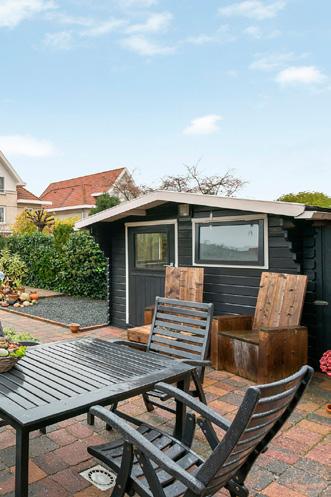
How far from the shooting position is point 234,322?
427 centimetres

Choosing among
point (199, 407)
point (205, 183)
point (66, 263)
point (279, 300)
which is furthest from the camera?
point (205, 183)

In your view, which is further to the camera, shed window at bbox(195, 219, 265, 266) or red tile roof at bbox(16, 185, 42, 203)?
red tile roof at bbox(16, 185, 42, 203)

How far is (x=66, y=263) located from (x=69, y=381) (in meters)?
8.09

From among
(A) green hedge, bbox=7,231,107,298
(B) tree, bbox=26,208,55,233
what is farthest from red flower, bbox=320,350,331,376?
(B) tree, bbox=26,208,55,233

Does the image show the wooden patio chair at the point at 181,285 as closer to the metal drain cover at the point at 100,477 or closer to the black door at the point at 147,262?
the black door at the point at 147,262

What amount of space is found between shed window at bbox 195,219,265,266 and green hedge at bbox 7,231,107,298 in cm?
449

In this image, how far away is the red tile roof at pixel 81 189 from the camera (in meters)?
22.5

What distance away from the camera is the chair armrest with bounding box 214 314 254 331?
164 inches

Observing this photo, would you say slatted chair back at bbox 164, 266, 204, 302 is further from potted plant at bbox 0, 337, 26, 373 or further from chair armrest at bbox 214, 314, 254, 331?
→ potted plant at bbox 0, 337, 26, 373

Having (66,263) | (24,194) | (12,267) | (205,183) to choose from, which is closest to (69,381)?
(66,263)

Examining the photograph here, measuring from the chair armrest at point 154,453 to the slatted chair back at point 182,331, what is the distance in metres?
1.44

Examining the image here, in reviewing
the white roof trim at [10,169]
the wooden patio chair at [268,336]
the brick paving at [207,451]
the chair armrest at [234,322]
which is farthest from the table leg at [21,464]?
the white roof trim at [10,169]

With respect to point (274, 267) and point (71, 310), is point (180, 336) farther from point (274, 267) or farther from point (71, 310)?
point (71, 310)

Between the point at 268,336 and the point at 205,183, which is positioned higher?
the point at 205,183
